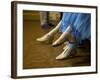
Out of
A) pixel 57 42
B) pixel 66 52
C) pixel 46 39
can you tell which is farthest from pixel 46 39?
pixel 66 52

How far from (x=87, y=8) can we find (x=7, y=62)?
0.95 metres

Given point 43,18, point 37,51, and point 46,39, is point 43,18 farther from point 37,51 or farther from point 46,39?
point 37,51

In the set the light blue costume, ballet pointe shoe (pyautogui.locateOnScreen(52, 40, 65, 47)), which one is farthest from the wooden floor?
the light blue costume

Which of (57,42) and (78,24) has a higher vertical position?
(78,24)

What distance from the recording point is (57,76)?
225 cm

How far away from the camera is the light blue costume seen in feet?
7.55

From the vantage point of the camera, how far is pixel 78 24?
2.37 metres

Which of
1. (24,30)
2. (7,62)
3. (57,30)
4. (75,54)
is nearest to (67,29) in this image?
(57,30)

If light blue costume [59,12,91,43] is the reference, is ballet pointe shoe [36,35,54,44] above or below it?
below

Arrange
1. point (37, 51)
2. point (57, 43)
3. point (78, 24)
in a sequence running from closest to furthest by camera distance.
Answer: point (37, 51), point (57, 43), point (78, 24)

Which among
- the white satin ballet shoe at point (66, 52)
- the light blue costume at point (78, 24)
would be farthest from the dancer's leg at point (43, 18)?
the white satin ballet shoe at point (66, 52)

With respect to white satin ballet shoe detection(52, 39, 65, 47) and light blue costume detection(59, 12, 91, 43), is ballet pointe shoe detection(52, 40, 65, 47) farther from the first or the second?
light blue costume detection(59, 12, 91, 43)

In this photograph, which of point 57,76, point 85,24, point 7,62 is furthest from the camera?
point 85,24

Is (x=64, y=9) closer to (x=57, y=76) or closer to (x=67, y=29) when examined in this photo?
(x=67, y=29)
